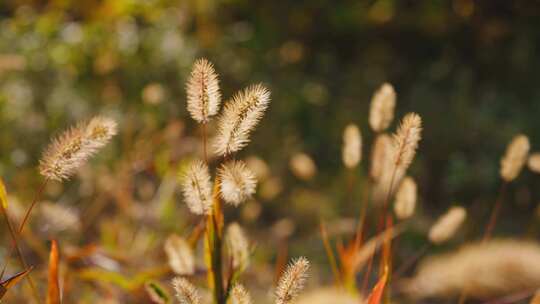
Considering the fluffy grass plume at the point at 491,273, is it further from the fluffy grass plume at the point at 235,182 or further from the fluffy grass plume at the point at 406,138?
the fluffy grass plume at the point at 235,182

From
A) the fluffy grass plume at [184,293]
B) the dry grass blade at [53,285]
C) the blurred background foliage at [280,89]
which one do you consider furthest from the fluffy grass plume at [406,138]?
the blurred background foliage at [280,89]

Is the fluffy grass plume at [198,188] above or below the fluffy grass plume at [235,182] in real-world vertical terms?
above

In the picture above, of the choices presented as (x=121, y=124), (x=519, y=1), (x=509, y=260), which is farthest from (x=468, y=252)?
(x=519, y=1)

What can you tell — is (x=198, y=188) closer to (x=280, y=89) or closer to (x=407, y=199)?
(x=407, y=199)

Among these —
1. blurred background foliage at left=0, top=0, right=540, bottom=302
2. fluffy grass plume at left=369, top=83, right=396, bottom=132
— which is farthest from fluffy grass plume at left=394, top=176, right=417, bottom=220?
blurred background foliage at left=0, top=0, right=540, bottom=302

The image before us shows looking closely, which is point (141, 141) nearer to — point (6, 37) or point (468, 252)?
point (6, 37)
